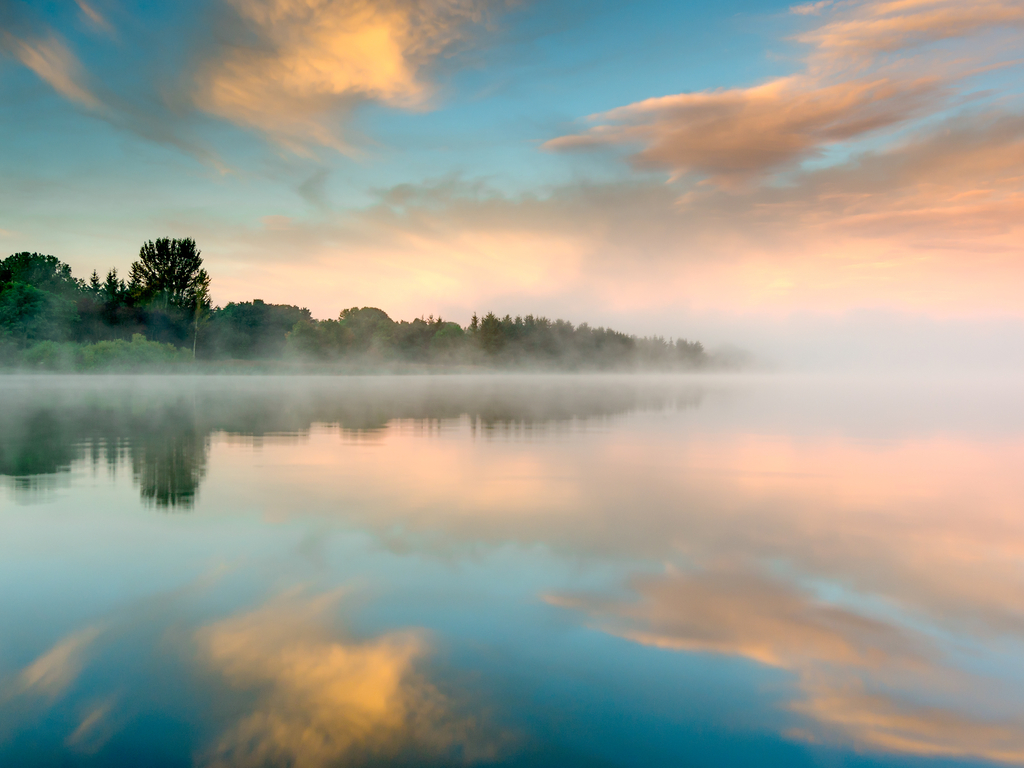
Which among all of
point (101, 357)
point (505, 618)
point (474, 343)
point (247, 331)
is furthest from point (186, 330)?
point (505, 618)

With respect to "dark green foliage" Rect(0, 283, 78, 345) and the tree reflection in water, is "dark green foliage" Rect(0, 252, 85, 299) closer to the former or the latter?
"dark green foliage" Rect(0, 283, 78, 345)

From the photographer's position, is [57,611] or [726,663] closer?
[726,663]

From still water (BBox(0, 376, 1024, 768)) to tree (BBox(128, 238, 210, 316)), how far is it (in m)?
97.4

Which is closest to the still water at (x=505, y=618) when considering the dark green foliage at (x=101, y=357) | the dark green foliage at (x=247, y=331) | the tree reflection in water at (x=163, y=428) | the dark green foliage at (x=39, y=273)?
the tree reflection in water at (x=163, y=428)

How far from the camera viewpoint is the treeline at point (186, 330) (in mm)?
67250

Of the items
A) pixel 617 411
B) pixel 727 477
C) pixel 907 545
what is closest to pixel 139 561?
pixel 907 545

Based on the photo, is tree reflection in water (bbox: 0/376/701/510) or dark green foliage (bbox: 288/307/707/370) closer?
tree reflection in water (bbox: 0/376/701/510)

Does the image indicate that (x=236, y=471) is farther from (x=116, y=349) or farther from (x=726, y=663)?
(x=116, y=349)

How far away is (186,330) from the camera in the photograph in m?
89.2

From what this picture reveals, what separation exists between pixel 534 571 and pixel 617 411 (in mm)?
20178

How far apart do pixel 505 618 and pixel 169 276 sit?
351 feet

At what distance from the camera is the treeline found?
67.2 meters

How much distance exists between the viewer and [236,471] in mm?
10508

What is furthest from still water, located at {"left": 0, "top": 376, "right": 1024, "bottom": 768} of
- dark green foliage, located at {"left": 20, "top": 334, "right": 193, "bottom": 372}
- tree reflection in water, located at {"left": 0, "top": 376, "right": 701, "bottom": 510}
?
dark green foliage, located at {"left": 20, "top": 334, "right": 193, "bottom": 372}
